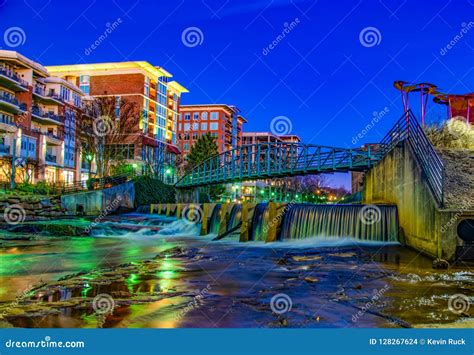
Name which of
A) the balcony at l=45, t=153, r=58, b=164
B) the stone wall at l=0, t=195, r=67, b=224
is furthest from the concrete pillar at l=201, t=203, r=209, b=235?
the balcony at l=45, t=153, r=58, b=164

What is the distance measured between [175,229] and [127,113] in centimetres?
3046

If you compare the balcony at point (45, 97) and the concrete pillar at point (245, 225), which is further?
the balcony at point (45, 97)

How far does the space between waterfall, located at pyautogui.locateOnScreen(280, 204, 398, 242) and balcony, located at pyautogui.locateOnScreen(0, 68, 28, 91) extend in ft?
150

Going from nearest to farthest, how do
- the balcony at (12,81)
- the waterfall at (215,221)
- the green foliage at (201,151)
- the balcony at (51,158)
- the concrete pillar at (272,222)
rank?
the concrete pillar at (272,222) < the waterfall at (215,221) < the balcony at (12,81) < the balcony at (51,158) < the green foliage at (201,151)

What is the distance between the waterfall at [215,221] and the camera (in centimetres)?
2633

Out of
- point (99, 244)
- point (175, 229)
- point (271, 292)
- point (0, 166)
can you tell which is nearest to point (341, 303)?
point (271, 292)

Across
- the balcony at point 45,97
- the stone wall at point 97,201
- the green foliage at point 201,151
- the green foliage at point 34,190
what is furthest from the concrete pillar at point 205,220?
the green foliage at point 201,151

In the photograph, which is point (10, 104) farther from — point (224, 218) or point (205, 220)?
point (224, 218)

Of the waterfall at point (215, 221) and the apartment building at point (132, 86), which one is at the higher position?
the apartment building at point (132, 86)

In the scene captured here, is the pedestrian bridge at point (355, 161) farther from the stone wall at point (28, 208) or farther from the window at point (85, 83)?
the window at point (85, 83)

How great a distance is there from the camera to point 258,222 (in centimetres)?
2242

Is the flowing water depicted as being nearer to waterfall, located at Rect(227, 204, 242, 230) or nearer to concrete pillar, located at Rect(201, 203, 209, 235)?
waterfall, located at Rect(227, 204, 242, 230)

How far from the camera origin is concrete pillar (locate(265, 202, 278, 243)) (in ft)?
67.3

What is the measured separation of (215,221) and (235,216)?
2006mm
